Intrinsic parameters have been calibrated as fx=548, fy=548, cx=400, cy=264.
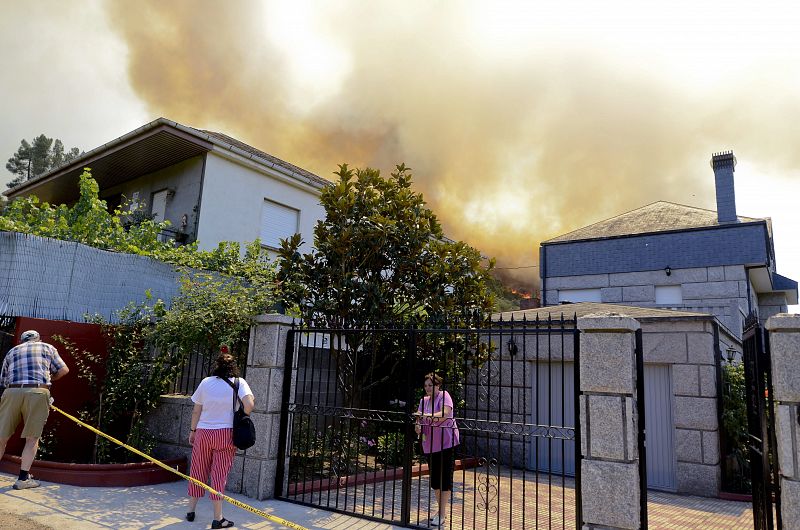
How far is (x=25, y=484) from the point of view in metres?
6.48

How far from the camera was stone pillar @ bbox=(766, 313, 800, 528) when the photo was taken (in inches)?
163

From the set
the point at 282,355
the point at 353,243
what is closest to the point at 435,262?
the point at 353,243

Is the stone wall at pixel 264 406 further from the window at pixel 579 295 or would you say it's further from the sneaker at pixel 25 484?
the window at pixel 579 295

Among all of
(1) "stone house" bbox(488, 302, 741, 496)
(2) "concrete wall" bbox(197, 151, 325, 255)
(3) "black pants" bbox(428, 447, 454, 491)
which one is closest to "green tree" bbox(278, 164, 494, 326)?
(1) "stone house" bbox(488, 302, 741, 496)

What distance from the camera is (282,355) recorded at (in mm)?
7211

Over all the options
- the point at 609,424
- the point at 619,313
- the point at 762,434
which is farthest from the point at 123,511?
the point at 619,313

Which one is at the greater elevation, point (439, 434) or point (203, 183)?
point (203, 183)

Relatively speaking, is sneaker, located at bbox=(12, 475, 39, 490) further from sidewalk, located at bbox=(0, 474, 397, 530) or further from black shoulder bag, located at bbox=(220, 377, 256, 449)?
black shoulder bag, located at bbox=(220, 377, 256, 449)

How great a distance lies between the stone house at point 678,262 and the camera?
17.4 m

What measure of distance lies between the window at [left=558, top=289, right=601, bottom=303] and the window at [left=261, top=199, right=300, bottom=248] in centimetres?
1053

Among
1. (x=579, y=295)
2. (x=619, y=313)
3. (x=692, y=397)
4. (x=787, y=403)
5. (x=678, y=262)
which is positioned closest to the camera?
(x=787, y=403)

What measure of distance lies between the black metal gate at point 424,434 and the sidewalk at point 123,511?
366mm

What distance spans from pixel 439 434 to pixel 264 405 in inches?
92.2

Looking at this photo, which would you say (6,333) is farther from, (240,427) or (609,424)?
(609,424)
